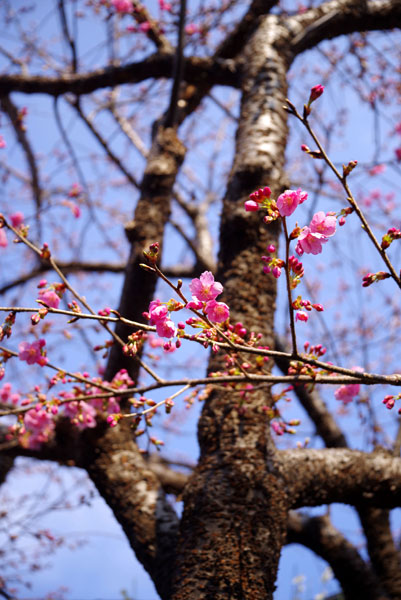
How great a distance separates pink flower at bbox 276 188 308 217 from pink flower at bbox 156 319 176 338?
0.39 meters

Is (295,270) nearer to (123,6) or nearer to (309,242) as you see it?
(309,242)

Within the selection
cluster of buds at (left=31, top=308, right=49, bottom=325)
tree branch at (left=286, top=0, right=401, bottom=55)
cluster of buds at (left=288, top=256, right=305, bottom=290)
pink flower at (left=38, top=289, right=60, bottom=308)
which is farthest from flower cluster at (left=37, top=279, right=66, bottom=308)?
tree branch at (left=286, top=0, right=401, bottom=55)

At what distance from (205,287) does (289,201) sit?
0.29 meters

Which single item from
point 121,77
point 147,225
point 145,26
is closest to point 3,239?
point 147,225

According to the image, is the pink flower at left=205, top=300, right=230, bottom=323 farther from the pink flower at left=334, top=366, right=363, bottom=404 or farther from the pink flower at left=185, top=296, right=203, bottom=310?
the pink flower at left=334, top=366, right=363, bottom=404

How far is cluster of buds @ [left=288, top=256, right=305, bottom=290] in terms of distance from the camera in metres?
1.11

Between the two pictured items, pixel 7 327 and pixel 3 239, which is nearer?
pixel 7 327

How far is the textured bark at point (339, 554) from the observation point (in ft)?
9.67

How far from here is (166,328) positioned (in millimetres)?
1162

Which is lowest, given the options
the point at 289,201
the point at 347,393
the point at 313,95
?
the point at 347,393

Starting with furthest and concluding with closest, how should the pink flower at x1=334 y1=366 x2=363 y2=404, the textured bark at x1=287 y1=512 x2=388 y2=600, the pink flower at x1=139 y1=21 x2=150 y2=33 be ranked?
the pink flower at x1=139 y1=21 x2=150 y2=33 < the textured bark at x1=287 y1=512 x2=388 y2=600 < the pink flower at x1=334 y1=366 x2=363 y2=404

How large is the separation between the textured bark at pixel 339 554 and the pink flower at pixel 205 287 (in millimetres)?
2492

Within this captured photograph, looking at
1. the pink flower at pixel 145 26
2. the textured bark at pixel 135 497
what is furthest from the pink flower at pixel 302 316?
the pink flower at pixel 145 26

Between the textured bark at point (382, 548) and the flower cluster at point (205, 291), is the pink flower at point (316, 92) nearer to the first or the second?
the flower cluster at point (205, 291)
